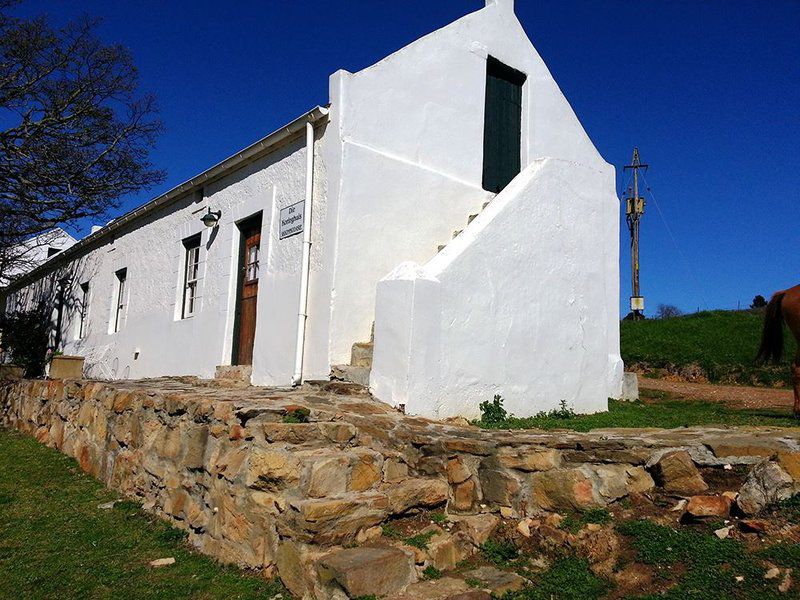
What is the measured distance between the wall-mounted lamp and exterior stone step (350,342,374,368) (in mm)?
4200

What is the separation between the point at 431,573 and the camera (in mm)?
3951

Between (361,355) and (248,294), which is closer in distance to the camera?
(361,355)

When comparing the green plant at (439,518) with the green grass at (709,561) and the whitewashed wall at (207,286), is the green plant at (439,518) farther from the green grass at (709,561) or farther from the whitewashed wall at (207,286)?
the whitewashed wall at (207,286)

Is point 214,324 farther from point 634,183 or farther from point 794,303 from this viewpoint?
point 634,183

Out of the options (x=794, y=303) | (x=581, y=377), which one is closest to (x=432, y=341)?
(x=581, y=377)

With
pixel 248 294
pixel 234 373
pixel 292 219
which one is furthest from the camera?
pixel 248 294

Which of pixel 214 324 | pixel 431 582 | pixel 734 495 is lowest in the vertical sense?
pixel 431 582

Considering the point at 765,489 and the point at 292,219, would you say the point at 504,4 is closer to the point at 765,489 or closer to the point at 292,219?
the point at 292,219

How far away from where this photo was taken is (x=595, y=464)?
4469mm

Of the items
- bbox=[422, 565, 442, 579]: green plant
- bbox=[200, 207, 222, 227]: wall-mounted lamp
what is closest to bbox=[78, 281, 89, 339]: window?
bbox=[200, 207, 222, 227]: wall-mounted lamp

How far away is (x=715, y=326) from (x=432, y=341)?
1398cm

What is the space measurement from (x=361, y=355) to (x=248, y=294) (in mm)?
3028

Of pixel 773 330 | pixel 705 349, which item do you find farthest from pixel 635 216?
pixel 773 330

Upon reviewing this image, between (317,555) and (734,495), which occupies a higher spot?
(734,495)
